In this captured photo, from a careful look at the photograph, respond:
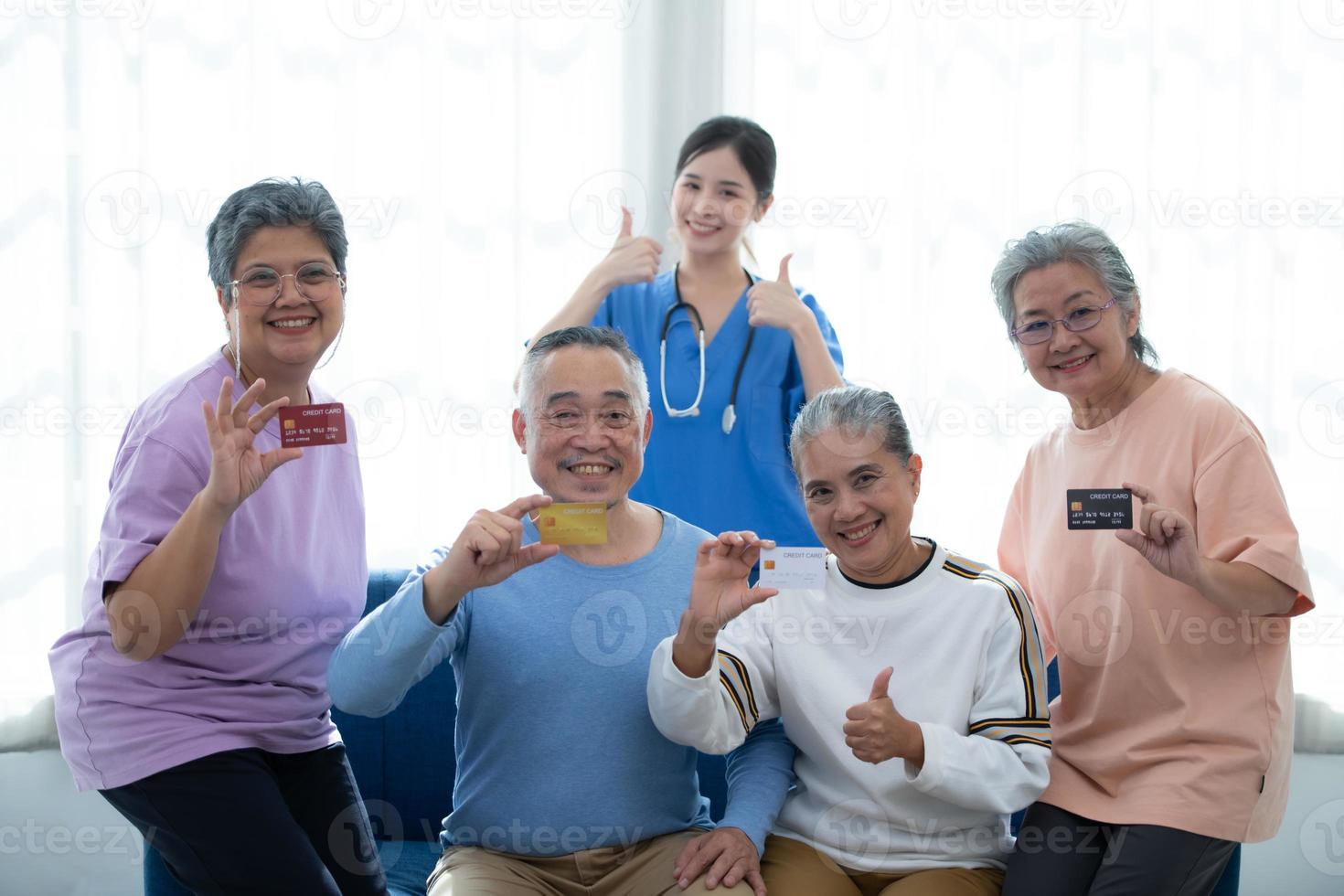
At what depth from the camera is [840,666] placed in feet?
5.96

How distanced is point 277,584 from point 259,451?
0.22 m

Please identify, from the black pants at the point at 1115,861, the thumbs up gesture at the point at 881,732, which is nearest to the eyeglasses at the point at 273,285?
the thumbs up gesture at the point at 881,732

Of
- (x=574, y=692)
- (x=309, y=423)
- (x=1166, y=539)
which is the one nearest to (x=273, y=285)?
(x=309, y=423)

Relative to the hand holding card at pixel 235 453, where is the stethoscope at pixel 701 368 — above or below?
above

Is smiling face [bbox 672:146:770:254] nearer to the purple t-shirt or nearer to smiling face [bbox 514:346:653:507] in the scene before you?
smiling face [bbox 514:346:653:507]

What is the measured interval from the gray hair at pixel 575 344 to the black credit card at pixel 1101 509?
73 centimetres

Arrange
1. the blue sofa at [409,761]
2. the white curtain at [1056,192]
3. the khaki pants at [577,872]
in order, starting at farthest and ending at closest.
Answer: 1. the white curtain at [1056,192]
2. the blue sofa at [409,761]
3. the khaki pants at [577,872]

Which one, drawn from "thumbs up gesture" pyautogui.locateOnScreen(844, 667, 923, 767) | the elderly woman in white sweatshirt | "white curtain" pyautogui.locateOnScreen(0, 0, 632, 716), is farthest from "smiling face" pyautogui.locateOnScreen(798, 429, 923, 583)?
"white curtain" pyautogui.locateOnScreen(0, 0, 632, 716)

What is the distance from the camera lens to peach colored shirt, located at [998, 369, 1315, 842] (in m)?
1.79

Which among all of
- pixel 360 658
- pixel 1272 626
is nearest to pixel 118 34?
pixel 360 658

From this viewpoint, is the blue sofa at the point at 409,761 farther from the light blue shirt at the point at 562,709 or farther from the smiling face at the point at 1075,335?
the smiling face at the point at 1075,335

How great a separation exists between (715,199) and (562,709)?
1293 millimetres

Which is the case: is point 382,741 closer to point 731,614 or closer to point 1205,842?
point 731,614

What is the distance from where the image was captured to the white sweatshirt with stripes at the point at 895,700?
1698mm
